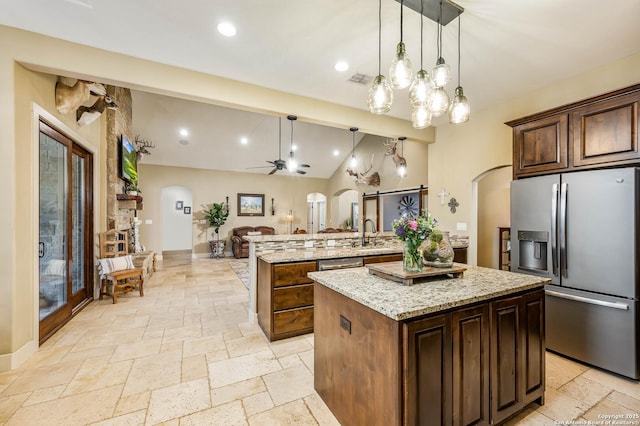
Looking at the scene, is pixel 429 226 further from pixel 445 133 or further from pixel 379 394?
pixel 445 133

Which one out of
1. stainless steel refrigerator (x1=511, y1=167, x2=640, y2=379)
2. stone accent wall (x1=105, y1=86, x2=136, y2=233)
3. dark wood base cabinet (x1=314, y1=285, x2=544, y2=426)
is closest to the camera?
dark wood base cabinet (x1=314, y1=285, x2=544, y2=426)

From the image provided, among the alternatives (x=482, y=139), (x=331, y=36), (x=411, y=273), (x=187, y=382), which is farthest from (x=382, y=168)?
(x=187, y=382)

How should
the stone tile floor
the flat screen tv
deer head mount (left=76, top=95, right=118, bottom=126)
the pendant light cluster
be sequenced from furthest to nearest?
the flat screen tv, deer head mount (left=76, top=95, right=118, bottom=126), the stone tile floor, the pendant light cluster

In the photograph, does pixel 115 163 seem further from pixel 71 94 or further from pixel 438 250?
pixel 438 250

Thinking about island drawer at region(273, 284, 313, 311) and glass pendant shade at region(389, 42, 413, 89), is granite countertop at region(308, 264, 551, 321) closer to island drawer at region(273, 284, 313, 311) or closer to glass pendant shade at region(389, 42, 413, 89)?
island drawer at region(273, 284, 313, 311)

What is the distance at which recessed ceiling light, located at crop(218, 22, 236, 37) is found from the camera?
2355 mm

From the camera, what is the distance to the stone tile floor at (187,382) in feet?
6.10

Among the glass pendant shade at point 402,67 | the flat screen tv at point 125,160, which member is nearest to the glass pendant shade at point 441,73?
the glass pendant shade at point 402,67

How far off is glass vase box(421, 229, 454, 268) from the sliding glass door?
12.6 ft

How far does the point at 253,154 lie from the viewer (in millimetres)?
9062

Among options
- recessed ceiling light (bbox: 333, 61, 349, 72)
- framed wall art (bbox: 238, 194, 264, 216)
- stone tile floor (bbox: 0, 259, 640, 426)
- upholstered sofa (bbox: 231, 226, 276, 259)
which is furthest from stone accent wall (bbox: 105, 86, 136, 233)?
framed wall art (bbox: 238, 194, 264, 216)

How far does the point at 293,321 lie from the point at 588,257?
2.89m

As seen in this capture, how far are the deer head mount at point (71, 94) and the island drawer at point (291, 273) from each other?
9.99 ft

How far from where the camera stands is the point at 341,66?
300cm
